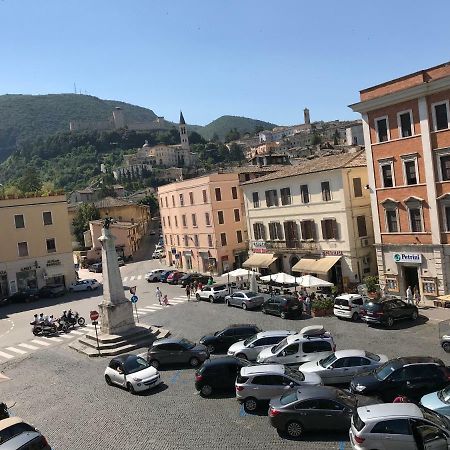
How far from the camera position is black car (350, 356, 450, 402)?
54.4 ft

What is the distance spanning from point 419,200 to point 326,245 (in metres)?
10.3

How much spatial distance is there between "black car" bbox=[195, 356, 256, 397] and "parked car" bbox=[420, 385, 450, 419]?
7.03 meters

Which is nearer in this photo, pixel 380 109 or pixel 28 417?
pixel 28 417

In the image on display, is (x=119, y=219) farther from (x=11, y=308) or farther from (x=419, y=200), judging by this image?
(x=419, y=200)

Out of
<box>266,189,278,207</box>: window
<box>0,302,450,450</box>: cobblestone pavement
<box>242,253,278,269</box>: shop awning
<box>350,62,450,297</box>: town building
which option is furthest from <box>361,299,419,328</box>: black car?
<box>266,189,278,207</box>: window

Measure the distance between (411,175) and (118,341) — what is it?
2154 centimetres

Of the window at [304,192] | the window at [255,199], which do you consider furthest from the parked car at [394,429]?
the window at [255,199]

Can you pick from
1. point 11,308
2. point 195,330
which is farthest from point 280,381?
point 11,308

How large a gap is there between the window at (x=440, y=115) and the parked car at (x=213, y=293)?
65.0ft

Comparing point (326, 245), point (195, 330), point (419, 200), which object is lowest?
point (195, 330)

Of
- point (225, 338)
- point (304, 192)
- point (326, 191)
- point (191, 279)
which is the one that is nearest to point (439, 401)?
point (225, 338)

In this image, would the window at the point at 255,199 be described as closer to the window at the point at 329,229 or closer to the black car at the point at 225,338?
the window at the point at 329,229

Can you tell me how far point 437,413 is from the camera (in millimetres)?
13852

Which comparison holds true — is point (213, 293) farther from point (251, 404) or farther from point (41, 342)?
point (251, 404)
